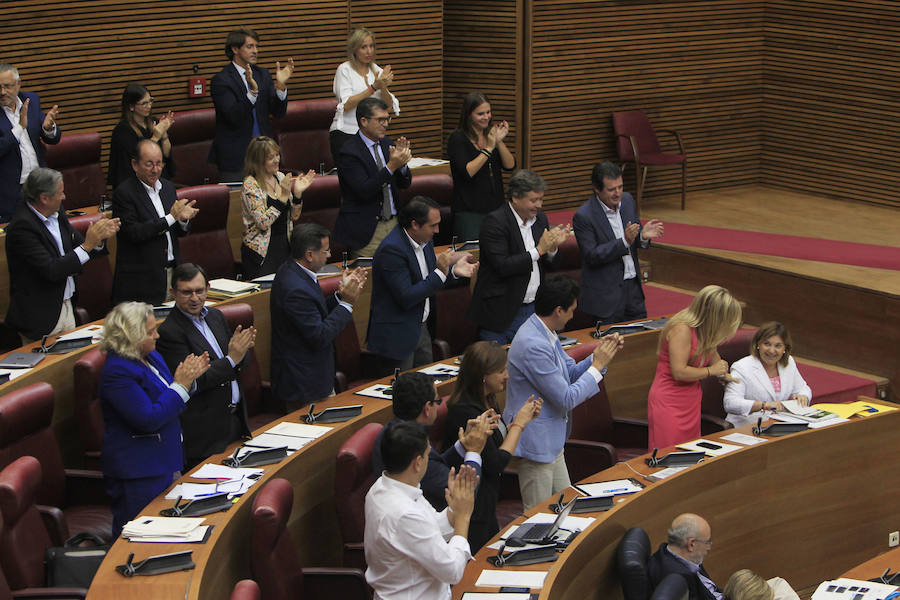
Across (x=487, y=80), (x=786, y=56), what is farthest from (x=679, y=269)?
(x=786, y=56)

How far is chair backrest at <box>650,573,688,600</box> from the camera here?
163 inches

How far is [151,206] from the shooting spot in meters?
6.06

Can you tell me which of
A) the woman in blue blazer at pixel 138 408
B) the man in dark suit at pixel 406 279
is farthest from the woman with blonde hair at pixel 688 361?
the woman in blue blazer at pixel 138 408

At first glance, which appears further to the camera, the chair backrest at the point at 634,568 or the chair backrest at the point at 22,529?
the chair backrest at the point at 634,568

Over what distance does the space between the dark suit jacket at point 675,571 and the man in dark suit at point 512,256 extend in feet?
6.23

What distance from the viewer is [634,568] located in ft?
14.1

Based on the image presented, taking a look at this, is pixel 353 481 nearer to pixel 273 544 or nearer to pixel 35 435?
pixel 273 544

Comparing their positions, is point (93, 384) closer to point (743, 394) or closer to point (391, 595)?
point (391, 595)

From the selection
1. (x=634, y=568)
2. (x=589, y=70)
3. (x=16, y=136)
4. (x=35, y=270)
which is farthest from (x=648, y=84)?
(x=634, y=568)

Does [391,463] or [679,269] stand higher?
[391,463]

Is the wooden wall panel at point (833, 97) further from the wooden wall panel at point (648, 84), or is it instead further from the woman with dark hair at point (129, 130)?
the woman with dark hair at point (129, 130)

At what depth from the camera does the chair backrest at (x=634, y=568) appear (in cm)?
431

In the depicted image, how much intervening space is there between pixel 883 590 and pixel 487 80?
6.35 m

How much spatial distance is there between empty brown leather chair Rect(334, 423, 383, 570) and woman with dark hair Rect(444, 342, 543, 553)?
37 centimetres
